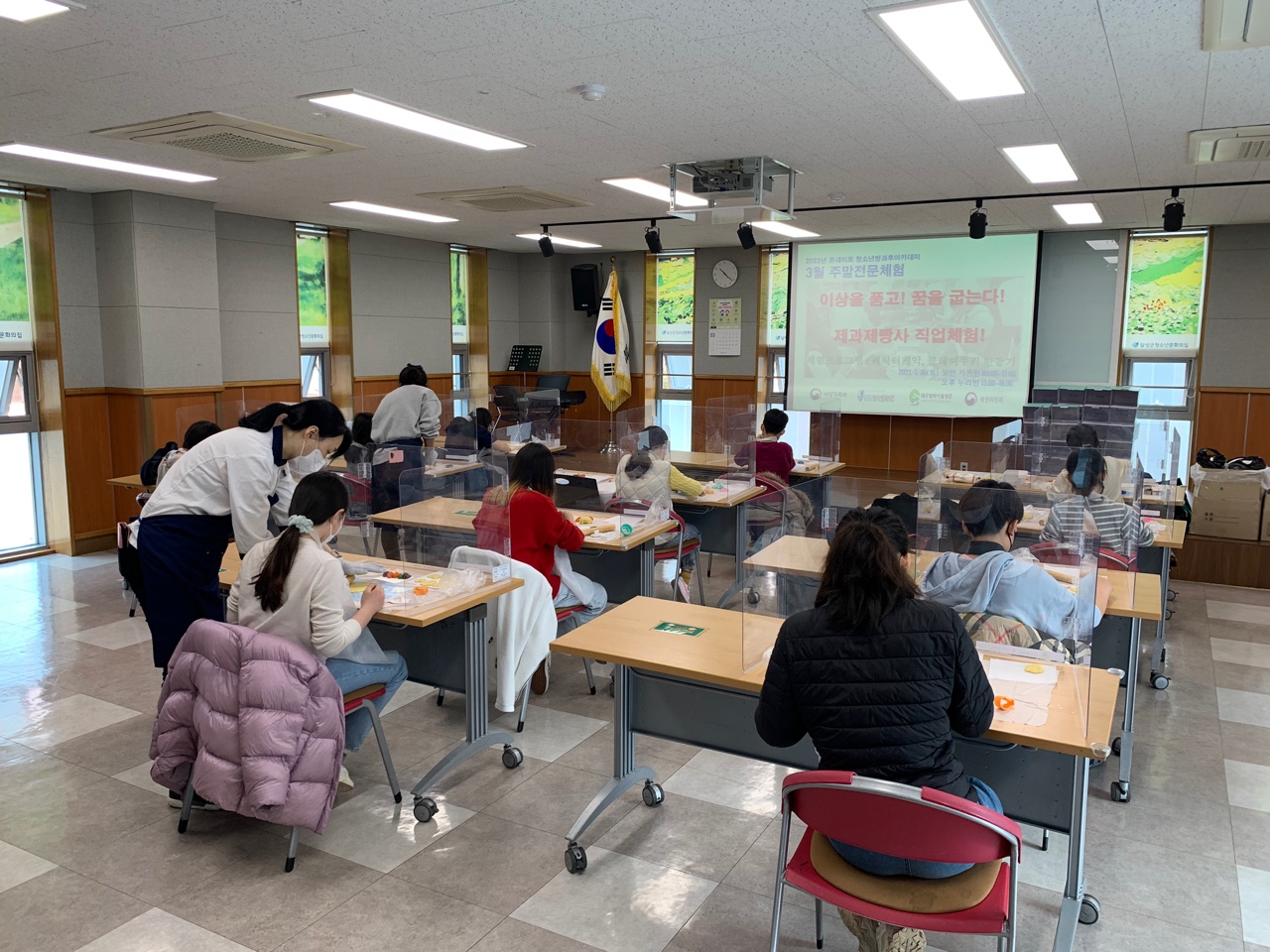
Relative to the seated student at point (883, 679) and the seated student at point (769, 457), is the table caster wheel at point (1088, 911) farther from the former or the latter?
the seated student at point (769, 457)

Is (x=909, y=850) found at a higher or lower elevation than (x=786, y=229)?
lower

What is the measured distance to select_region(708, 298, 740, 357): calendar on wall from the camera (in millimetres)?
10727

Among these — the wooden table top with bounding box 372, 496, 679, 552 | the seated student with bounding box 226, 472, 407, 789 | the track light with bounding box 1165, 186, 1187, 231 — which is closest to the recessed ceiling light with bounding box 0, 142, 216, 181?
the wooden table top with bounding box 372, 496, 679, 552

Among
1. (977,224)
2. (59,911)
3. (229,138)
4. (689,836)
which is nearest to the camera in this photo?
(59,911)

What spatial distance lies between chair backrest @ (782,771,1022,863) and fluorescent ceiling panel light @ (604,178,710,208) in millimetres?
4591

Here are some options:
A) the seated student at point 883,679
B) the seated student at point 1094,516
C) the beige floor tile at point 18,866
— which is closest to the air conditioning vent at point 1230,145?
the seated student at point 1094,516

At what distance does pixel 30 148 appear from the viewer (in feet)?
17.2

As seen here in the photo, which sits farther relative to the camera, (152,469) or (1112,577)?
(152,469)

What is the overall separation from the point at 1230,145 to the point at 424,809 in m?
5.16

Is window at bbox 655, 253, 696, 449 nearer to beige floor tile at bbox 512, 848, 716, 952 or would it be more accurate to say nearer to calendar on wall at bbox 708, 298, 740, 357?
calendar on wall at bbox 708, 298, 740, 357

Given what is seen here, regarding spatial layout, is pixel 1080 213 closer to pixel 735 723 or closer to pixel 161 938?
pixel 735 723

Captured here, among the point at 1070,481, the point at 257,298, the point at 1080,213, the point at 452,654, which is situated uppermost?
the point at 1080,213

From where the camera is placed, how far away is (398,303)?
9867 millimetres

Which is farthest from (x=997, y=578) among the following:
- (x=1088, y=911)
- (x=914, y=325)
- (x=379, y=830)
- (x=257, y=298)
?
(x=257, y=298)
